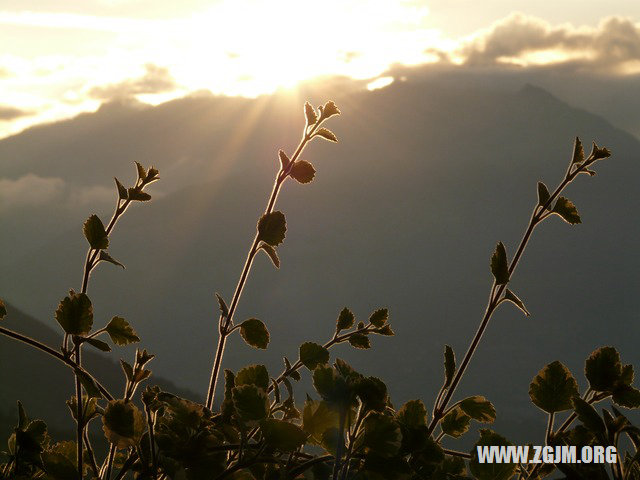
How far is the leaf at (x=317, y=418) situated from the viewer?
1.59 metres

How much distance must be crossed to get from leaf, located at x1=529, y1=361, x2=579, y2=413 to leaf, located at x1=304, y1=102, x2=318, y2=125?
1087 millimetres

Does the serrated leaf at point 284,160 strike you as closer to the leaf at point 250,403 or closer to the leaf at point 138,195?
the leaf at point 138,195

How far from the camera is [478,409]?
2.12 meters

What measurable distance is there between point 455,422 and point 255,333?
71cm

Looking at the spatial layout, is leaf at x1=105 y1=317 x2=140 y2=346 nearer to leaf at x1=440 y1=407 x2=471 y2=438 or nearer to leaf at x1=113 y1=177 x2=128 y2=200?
leaf at x1=113 y1=177 x2=128 y2=200

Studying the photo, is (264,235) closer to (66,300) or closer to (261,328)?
(261,328)

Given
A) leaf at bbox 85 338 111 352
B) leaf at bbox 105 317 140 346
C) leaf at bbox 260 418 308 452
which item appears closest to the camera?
leaf at bbox 260 418 308 452

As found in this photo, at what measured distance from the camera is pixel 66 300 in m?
1.79

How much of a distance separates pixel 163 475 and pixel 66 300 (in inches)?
20.6

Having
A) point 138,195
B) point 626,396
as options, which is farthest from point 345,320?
point 626,396

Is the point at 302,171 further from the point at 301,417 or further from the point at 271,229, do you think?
the point at 301,417

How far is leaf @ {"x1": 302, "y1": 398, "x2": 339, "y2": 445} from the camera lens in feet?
5.22

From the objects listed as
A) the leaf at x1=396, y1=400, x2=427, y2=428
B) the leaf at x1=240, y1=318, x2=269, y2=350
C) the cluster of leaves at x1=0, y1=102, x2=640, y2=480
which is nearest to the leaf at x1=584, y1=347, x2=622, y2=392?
the cluster of leaves at x1=0, y1=102, x2=640, y2=480

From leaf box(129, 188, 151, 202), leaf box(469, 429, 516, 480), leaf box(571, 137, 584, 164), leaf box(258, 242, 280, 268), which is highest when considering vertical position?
leaf box(571, 137, 584, 164)
